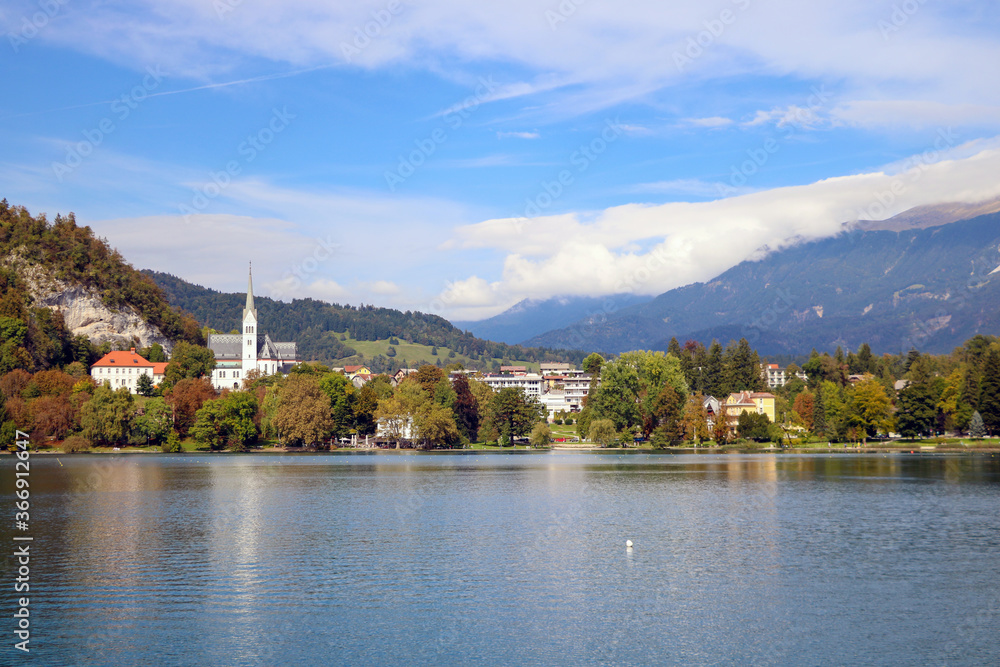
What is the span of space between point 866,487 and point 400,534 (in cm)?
3695

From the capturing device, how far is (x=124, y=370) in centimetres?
15262

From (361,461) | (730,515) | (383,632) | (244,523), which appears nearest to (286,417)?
(361,461)

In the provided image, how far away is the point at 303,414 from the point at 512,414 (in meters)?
33.6

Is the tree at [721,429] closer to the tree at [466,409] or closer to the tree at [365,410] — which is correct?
the tree at [466,409]

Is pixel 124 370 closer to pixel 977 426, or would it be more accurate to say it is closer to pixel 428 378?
pixel 428 378

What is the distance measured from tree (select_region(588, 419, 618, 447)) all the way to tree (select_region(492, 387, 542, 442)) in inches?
516

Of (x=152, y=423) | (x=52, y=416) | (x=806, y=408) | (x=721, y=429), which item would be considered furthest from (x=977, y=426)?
(x=52, y=416)

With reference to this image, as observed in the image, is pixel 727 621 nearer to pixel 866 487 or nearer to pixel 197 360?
pixel 866 487

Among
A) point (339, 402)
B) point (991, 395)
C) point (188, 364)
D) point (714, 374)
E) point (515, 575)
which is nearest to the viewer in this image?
point (515, 575)

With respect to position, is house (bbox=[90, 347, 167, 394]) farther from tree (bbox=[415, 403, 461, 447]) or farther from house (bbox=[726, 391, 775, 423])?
house (bbox=[726, 391, 775, 423])

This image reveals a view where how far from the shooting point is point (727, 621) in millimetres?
23766

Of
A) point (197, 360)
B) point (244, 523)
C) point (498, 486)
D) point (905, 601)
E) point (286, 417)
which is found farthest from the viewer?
point (197, 360)

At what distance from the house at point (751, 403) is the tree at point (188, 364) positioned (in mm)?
95034

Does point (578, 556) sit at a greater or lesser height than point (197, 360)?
lesser
